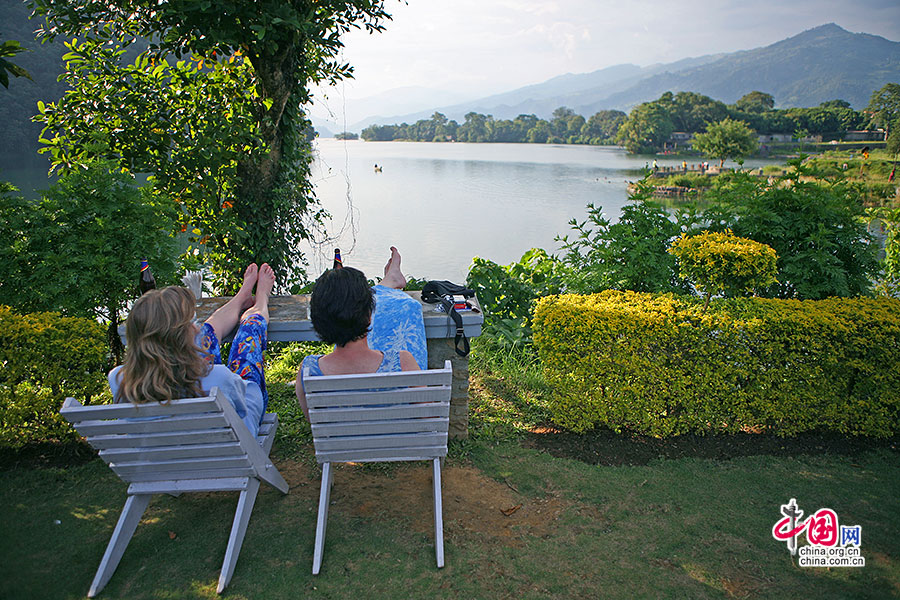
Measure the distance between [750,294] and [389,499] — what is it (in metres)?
3.48

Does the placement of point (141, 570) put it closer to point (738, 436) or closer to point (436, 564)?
point (436, 564)

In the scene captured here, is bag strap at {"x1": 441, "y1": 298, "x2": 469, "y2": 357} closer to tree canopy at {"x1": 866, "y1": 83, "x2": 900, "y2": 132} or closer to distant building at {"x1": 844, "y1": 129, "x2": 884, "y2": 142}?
tree canopy at {"x1": 866, "y1": 83, "x2": 900, "y2": 132}

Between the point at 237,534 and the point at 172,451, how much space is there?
0.50m

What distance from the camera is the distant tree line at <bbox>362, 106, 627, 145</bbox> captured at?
340 feet

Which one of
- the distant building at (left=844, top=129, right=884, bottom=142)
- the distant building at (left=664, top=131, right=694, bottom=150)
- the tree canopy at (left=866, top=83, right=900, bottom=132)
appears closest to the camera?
the tree canopy at (left=866, top=83, right=900, bottom=132)

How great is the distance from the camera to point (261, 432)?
304 centimetres

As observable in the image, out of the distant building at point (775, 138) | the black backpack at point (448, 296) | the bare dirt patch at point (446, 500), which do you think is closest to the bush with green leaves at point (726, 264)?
the black backpack at point (448, 296)

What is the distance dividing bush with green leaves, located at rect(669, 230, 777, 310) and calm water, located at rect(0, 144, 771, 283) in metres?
3.49

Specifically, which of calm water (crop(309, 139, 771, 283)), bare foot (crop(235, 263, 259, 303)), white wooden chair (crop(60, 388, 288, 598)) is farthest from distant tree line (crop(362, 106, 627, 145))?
white wooden chair (crop(60, 388, 288, 598))

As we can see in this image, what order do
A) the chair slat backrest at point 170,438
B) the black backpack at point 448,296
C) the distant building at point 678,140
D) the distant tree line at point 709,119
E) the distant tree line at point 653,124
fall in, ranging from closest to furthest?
the chair slat backrest at point 170,438 → the black backpack at point 448,296 → the distant tree line at point 709,119 → the distant tree line at point 653,124 → the distant building at point 678,140

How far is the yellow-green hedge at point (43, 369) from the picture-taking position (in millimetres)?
3424

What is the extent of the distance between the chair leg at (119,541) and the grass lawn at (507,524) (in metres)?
0.06

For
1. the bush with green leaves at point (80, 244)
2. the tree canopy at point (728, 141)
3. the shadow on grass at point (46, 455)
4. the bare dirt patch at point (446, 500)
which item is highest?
the tree canopy at point (728, 141)

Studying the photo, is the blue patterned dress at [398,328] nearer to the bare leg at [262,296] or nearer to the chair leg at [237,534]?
the bare leg at [262,296]
